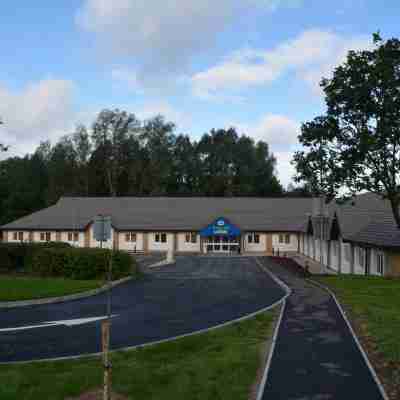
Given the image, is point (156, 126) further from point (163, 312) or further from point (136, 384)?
point (136, 384)

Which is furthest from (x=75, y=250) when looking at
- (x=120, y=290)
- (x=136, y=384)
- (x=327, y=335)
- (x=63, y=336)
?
(x=136, y=384)

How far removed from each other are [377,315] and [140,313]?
784 cm

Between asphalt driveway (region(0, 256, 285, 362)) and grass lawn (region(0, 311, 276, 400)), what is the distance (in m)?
1.27

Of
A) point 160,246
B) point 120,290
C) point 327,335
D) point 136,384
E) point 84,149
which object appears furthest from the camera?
point 84,149

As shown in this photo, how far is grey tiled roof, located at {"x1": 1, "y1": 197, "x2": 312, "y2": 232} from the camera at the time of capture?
5969 centimetres

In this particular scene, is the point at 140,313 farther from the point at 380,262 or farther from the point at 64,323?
the point at 380,262

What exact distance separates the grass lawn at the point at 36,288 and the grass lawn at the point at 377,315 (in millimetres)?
11563

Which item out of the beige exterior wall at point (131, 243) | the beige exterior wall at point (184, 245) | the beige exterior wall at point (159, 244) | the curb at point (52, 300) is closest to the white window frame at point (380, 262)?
the curb at point (52, 300)

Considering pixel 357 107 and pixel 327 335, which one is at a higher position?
pixel 357 107

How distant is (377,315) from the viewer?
15867 millimetres

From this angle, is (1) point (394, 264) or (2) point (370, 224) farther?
(2) point (370, 224)

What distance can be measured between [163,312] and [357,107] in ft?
40.5

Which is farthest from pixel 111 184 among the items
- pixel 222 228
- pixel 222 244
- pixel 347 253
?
pixel 347 253

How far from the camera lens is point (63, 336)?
13922mm
